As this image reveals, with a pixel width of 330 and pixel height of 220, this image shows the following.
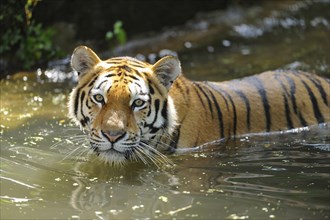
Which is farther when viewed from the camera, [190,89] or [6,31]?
[6,31]

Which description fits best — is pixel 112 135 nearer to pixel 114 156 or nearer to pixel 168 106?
pixel 114 156

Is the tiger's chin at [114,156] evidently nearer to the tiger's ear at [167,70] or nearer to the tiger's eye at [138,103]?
the tiger's eye at [138,103]

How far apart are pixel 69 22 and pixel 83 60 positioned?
3.59m

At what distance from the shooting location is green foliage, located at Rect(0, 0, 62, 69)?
23.3ft

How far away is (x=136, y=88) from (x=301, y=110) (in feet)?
5.37

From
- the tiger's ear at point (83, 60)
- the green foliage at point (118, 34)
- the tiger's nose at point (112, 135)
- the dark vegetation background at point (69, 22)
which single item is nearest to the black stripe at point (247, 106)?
the tiger's ear at point (83, 60)

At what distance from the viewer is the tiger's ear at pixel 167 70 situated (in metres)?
4.57

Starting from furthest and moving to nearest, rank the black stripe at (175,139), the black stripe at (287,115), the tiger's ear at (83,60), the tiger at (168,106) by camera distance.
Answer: the black stripe at (287,115), the black stripe at (175,139), the tiger's ear at (83,60), the tiger at (168,106)

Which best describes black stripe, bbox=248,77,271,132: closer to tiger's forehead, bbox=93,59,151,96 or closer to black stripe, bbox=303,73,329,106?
black stripe, bbox=303,73,329,106

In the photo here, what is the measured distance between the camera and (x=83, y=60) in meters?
4.62

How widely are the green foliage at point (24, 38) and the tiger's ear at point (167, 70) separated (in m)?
2.91

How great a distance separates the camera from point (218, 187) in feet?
13.3

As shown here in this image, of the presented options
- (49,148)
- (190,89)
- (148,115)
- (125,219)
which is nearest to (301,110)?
(190,89)

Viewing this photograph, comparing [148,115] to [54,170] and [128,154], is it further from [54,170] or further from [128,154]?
[54,170]
